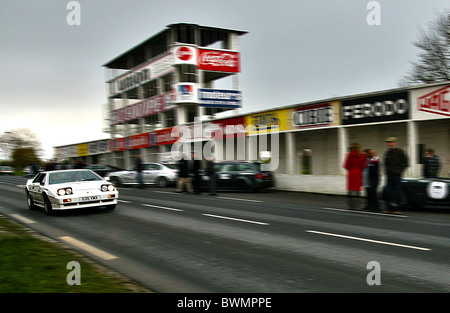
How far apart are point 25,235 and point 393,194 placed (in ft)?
29.8

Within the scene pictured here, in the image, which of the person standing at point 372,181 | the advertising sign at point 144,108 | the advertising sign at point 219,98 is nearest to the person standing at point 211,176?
the person standing at point 372,181

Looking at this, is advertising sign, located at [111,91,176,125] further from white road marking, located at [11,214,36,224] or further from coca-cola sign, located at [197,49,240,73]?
white road marking, located at [11,214,36,224]

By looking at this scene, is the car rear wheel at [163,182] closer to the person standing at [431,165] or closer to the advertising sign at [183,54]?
the person standing at [431,165]

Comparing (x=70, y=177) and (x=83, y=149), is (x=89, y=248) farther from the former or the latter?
(x=83, y=149)

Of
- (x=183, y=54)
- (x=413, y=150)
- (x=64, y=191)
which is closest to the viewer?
(x=64, y=191)

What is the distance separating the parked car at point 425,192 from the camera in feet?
38.3

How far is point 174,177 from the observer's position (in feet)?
80.7

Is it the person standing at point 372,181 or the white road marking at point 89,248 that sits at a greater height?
the person standing at point 372,181

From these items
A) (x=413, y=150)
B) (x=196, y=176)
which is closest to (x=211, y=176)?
(x=196, y=176)

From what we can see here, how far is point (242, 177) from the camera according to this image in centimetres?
2020

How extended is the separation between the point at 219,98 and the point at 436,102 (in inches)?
930

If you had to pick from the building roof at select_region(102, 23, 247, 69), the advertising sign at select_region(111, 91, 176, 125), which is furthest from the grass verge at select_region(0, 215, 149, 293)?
the building roof at select_region(102, 23, 247, 69)

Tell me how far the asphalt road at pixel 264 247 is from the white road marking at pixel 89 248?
2cm
